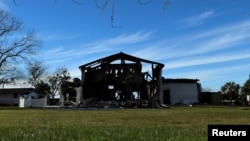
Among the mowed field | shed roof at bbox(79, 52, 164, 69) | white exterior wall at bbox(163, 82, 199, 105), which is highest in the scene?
shed roof at bbox(79, 52, 164, 69)

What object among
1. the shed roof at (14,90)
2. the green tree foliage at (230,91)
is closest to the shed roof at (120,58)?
the shed roof at (14,90)

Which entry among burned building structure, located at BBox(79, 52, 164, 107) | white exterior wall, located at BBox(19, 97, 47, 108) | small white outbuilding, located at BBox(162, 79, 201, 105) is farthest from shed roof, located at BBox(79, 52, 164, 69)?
small white outbuilding, located at BBox(162, 79, 201, 105)

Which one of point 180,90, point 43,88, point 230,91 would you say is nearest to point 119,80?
point 180,90

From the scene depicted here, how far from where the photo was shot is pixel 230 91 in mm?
121625

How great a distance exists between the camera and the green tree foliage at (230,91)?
11707 cm

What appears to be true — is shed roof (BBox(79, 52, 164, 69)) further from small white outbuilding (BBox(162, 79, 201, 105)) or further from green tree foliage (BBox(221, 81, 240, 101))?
green tree foliage (BBox(221, 81, 240, 101))

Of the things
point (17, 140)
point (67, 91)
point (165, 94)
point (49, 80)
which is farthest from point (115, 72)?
point (17, 140)

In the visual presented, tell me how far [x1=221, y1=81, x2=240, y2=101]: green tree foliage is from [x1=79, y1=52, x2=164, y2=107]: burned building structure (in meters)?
53.6

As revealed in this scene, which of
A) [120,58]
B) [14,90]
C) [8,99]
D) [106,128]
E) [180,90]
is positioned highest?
[120,58]

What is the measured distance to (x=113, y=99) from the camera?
64312 millimetres

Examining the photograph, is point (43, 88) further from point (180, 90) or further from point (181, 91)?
point (181, 91)

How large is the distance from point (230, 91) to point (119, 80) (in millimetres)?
64803

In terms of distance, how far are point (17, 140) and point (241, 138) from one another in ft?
17.0

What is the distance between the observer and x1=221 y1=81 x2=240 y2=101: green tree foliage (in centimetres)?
11707
